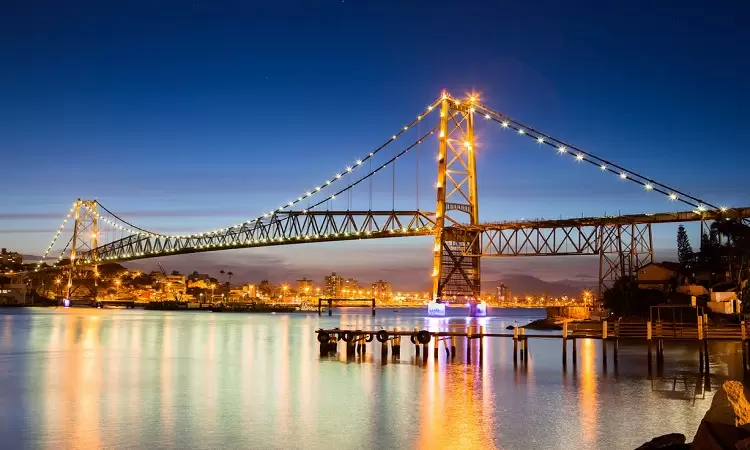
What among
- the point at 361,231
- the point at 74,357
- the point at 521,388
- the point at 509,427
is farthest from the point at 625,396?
the point at 361,231

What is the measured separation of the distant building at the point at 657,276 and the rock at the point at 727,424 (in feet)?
167

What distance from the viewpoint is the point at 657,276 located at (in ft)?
197

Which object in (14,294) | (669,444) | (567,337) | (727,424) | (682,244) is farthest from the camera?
(14,294)

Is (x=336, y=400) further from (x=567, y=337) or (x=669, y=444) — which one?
(x=567, y=337)

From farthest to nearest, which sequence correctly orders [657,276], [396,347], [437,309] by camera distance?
[437,309] < [657,276] < [396,347]

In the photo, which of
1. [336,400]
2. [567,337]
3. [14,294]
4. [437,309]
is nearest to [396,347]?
[567,337]

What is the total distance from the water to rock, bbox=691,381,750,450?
545 centimetres

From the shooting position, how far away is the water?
16.1 meters

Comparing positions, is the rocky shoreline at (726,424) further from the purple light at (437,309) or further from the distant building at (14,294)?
the distant building at (14,294)

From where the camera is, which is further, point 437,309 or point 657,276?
point 437,309

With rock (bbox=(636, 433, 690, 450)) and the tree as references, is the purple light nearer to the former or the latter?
the tree

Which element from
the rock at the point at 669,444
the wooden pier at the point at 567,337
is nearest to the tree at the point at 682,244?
the wooden pier at the point at 567,337

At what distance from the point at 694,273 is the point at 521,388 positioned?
138 feet

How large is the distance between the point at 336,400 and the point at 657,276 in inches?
1800
